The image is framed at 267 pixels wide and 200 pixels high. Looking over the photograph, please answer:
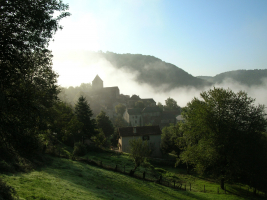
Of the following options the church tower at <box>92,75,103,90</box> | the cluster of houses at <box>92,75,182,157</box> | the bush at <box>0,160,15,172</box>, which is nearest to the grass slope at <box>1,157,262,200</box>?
the bush at <box>0,160,15,172</box>

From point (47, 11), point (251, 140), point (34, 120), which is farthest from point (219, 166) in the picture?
point (47, 11)

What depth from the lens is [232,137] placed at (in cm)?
2397

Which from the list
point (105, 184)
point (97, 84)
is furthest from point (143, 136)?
point (97, 84)

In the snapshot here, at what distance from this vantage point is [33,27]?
8.85m

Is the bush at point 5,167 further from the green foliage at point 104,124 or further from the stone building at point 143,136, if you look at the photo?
the green foliage at point 104,124

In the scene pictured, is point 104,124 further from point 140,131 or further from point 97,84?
point 97,84

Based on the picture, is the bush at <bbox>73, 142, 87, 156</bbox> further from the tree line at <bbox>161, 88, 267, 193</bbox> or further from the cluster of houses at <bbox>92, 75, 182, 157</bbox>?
the tree line at <bbox>161, 88, 267, 193</bbox>

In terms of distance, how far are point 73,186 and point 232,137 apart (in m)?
18.8

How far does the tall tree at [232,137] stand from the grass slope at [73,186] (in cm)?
378

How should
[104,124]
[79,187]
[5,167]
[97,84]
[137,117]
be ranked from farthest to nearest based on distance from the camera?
[97,84], [137,117], [104,124], [79,187], [5,167]

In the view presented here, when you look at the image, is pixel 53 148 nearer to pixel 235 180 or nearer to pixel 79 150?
pixel 79 150

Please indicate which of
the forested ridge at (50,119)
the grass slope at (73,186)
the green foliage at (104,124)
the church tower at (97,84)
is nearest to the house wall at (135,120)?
the green foliage at (104,124)

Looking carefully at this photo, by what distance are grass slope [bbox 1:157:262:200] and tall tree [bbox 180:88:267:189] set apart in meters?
3.78

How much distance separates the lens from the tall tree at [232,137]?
23.3 m
